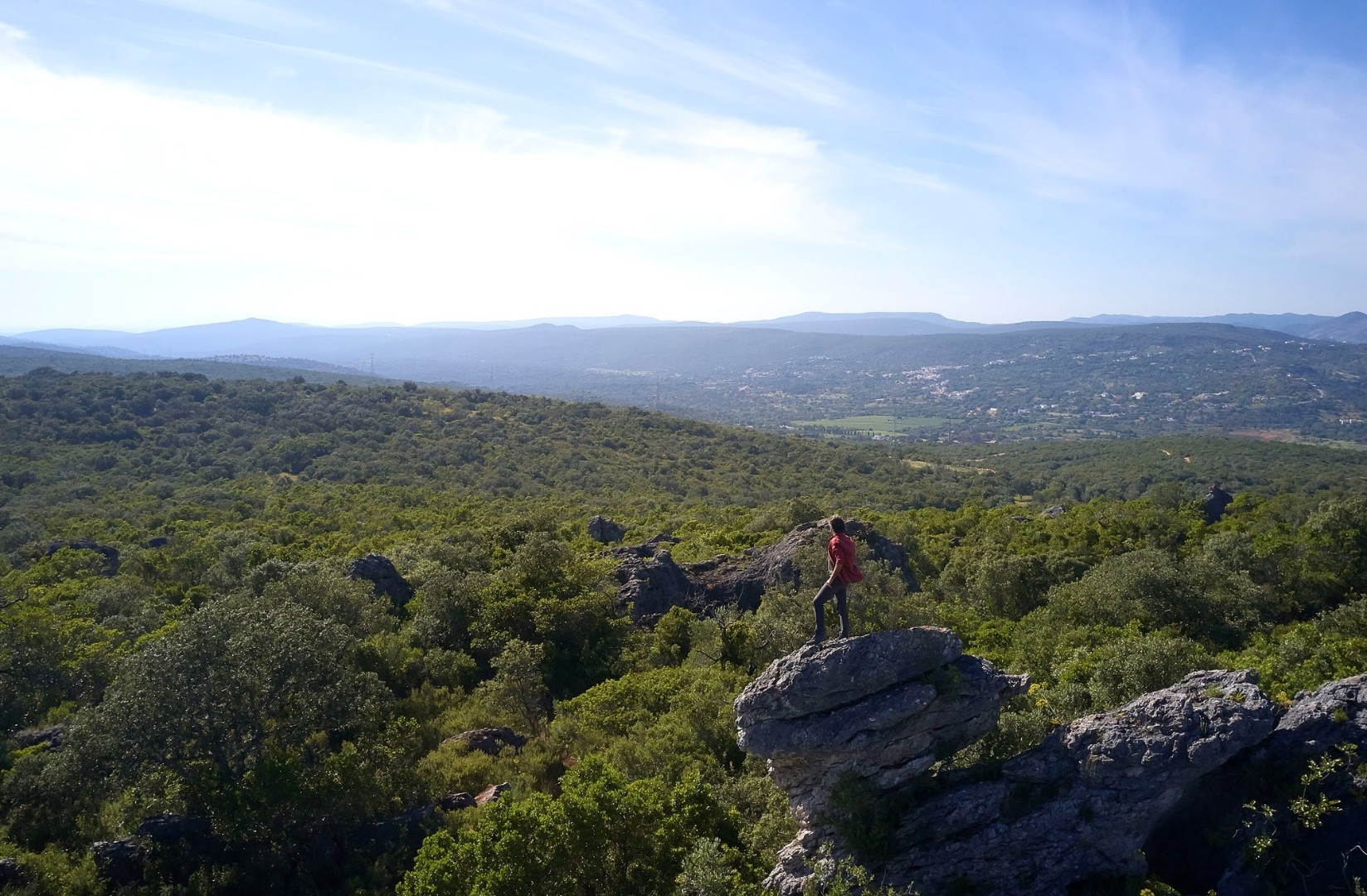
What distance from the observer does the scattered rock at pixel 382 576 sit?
34875 mm

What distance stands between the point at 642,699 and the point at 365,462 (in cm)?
7426

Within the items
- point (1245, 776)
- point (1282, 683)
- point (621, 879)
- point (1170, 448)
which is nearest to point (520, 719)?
point (621, 879)

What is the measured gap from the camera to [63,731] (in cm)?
2220

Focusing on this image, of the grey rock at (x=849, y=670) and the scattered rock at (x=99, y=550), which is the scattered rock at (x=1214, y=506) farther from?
the scattered rock at (x=99, y=550)

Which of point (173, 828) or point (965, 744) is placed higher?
point (965, 744)

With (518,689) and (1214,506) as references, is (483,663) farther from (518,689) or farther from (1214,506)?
(1214,506)

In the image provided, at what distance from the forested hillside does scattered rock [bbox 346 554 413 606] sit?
164 cm

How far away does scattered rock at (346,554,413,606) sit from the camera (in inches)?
1373

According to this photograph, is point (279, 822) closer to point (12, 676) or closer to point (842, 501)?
point (12, 676)

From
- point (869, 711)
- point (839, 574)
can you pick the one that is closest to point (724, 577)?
point (839, 574)

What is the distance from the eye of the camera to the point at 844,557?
14.4 m

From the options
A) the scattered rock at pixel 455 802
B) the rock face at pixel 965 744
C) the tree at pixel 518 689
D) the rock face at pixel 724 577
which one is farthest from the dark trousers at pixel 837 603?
the rock face at pixel 724 577

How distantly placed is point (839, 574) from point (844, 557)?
0.45 metres

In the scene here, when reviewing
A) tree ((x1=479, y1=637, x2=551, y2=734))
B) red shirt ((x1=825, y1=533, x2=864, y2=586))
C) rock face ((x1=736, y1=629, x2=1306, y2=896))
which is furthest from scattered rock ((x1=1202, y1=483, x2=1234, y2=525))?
tree ((x1=479, y1=637, x2=551, y2=734))
